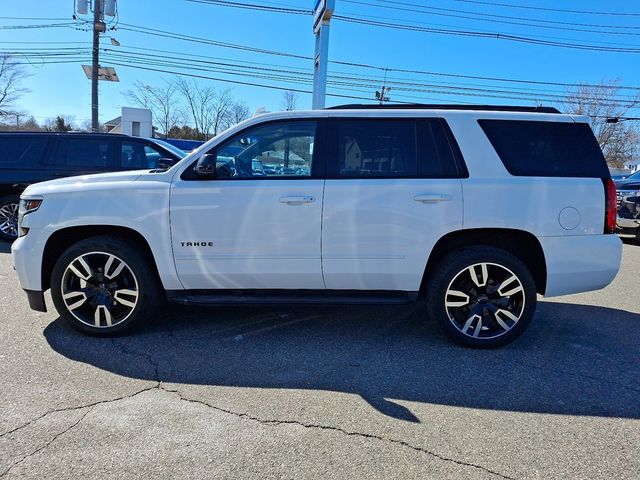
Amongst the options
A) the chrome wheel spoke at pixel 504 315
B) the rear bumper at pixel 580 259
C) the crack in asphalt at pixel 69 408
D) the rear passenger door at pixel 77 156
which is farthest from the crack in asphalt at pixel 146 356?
the rear passenger door at pixel 77 156

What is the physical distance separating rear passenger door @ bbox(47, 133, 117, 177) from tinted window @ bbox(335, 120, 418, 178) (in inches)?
220

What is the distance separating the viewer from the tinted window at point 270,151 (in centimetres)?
371

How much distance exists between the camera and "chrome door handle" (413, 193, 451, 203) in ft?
11.6

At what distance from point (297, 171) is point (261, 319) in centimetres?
157

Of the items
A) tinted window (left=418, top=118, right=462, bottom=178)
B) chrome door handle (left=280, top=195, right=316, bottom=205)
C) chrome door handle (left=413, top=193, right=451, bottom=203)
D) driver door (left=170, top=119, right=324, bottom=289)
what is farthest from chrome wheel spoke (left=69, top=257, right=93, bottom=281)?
tinted window (left=418, top=118, right=462, bottom=178)

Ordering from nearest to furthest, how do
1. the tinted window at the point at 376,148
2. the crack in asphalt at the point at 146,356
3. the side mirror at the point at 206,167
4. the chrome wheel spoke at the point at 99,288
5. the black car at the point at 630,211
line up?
the crack in asphalt at the point at 146,356 → the side mirror at the point at 206,167 → the tinted window at the point at 376,148 → the chrome wheel spoke at the point at 99,288 → the black car at the point at 630,211

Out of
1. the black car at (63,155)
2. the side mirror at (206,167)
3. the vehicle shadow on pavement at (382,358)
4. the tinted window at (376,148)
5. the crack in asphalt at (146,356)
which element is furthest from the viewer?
the black car at (63,155)

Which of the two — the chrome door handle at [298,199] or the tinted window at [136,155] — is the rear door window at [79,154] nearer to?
the tinted window at [136,155]

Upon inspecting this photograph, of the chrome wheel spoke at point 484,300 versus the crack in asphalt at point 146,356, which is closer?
the crack in asphalt at point 146,356

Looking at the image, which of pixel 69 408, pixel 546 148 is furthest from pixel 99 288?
pixel 546 148

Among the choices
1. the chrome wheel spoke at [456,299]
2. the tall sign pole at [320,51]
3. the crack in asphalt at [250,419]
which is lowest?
the crack in asphalt at [250,419]

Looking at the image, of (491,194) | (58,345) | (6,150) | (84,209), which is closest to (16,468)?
(58,345)

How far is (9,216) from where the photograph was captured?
7.93 meters

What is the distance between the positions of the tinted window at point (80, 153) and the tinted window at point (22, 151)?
0.95 ft
